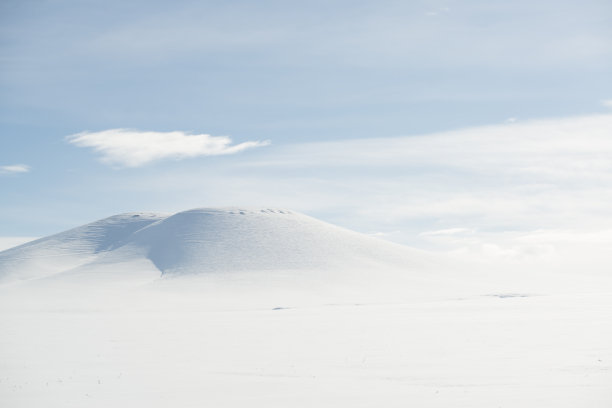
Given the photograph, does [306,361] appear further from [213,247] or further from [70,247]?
[70,247]

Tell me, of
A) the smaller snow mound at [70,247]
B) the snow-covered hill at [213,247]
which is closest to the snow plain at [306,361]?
the snow-covered hill at [213,247]

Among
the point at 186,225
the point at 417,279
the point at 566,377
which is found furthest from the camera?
the point at 186,225

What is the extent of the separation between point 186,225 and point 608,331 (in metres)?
140

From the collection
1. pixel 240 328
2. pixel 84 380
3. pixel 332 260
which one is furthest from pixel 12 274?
pixel 84 380

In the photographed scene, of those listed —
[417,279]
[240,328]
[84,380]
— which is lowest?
[417,279]

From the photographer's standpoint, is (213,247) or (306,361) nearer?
(306,361)

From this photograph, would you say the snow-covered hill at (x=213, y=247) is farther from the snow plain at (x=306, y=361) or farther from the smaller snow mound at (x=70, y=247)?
the snow plain at (x=306, y=361)

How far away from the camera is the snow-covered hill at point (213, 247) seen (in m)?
132

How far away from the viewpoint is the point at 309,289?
4198 inches

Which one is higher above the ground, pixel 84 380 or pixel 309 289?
pixel 84 380

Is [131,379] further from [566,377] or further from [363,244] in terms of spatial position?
[363,244]

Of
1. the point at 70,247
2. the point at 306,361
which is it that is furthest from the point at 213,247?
the point at 306,361

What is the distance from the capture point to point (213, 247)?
472 feet

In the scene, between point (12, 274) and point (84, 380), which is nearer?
point (84, 380)
